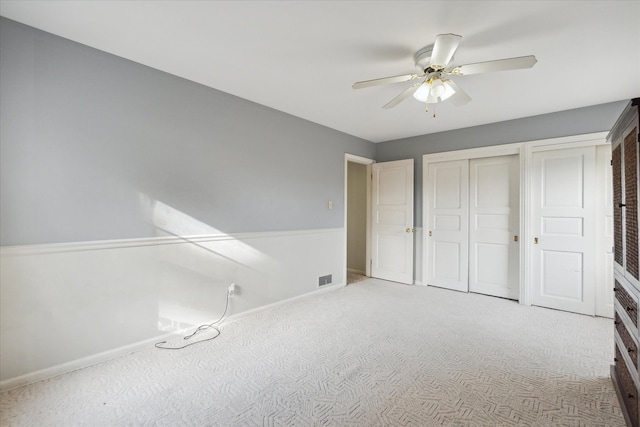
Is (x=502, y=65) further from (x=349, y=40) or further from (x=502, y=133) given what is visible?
(x=502, y=133)

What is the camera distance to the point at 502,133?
392 cm

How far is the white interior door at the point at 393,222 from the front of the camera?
4.68 metres

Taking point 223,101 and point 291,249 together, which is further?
point 291,249

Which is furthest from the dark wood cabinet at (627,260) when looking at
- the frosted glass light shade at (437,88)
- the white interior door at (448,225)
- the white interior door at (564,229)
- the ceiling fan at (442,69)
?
the white interior door at (448,225)

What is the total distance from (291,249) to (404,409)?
7.53 ft

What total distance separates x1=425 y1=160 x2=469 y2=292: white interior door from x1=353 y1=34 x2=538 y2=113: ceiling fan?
2066mm

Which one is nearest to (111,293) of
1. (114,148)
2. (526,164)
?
(114,148)

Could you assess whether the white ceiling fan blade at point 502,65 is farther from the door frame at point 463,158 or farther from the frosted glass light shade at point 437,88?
the door frame at point 463,158

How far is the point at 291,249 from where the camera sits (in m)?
3.74

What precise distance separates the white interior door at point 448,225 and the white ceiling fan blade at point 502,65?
8.22ft

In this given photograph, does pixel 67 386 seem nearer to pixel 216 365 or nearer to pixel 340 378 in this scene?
pixel 216 365

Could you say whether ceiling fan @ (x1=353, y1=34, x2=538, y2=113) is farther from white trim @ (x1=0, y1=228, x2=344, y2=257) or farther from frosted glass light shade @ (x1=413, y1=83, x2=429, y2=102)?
white trim @ (x1=0, y1=228, x2=344, y2=257)

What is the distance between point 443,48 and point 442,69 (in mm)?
417

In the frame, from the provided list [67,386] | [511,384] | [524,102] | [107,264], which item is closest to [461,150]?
[524,102]
